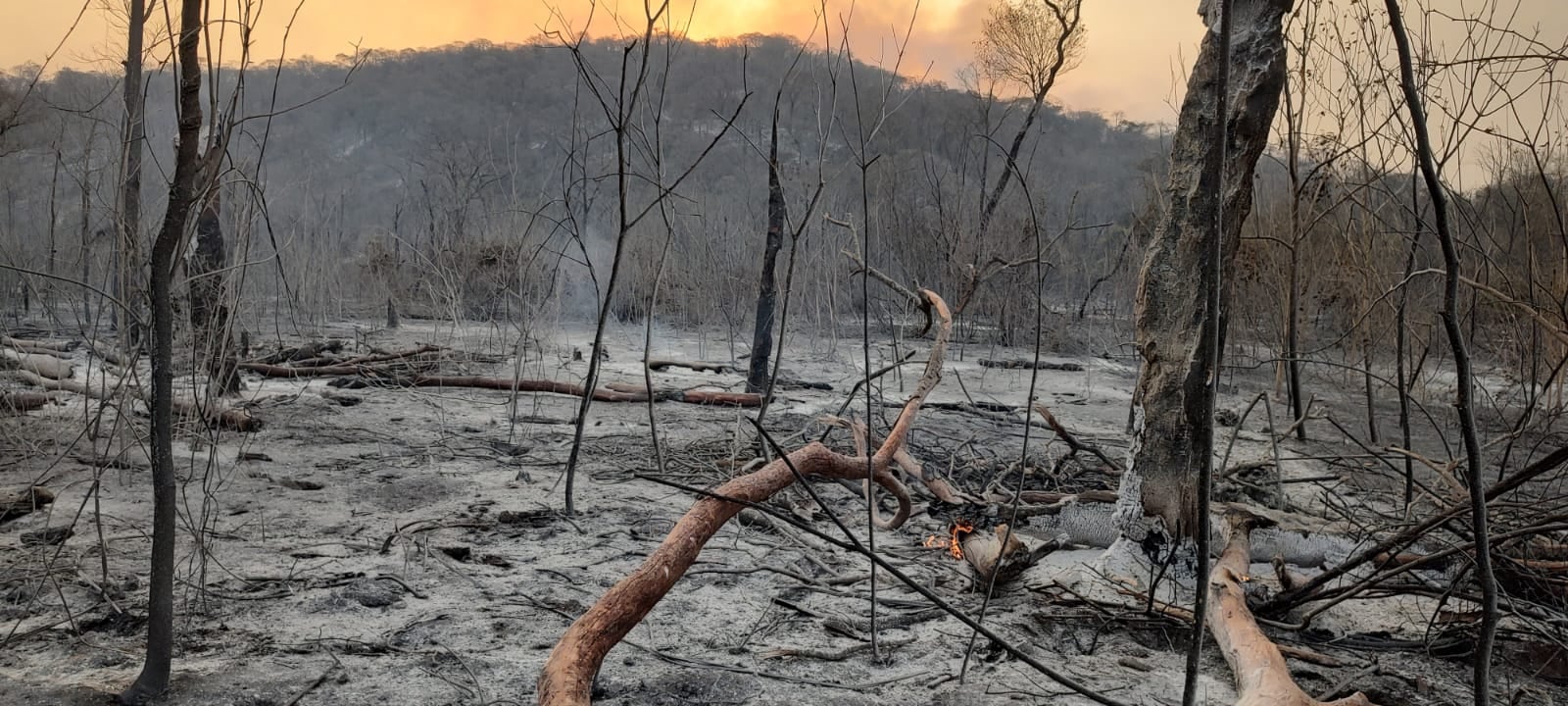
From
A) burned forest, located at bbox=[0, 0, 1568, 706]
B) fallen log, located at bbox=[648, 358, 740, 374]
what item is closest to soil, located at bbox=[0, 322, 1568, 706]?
burned forest, located at bbox=[0, 0, 1568, 706]

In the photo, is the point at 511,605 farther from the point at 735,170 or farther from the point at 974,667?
the point at 735,170

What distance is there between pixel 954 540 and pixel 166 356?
2.69 m

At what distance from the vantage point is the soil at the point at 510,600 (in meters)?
2.31

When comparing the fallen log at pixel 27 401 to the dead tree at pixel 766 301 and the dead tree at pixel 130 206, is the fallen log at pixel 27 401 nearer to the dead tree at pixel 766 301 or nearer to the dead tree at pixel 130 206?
the dead tree at pixel 130 206

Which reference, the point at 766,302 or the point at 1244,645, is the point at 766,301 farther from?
the point at 1244,645

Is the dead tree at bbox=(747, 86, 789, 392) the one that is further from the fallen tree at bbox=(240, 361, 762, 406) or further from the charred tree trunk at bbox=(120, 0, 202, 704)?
the charred tree trunk at bbox=(120, 0, 202, 704)

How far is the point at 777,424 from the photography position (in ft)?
20.3

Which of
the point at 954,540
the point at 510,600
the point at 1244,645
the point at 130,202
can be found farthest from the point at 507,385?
the point at 1244,645

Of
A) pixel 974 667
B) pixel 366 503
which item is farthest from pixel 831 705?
pixel 366 503

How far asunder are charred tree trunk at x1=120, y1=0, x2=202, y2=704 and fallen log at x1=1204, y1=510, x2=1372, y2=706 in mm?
2232

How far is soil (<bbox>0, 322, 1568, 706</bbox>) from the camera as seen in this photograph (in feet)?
7.57

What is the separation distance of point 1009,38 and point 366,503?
1418 centimetres

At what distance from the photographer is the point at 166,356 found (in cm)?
188

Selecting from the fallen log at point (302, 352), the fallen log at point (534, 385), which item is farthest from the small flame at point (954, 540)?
the fallen log at point (302, 352)
